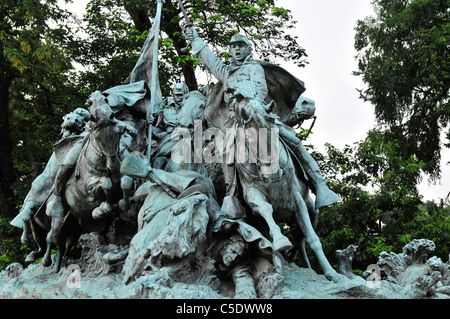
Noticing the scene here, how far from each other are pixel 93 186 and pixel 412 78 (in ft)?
35.6

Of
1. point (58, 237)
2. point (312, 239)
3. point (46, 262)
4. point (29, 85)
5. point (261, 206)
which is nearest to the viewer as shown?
point (261, 206)

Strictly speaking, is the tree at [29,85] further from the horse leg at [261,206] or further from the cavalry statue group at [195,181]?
the horse leg at [261,206]

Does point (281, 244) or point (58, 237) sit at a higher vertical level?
point (58, 237)

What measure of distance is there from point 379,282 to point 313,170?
1573 millimetres

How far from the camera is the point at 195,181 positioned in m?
6.52

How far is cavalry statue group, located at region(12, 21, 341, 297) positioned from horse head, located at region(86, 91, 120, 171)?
0.01 metres

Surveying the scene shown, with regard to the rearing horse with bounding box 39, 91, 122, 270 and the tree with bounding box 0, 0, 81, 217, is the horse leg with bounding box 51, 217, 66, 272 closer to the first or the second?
the rearing horse with bounding box 39, 91, 122, 270

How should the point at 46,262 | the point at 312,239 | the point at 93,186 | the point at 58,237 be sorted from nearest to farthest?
the point at 312,239 < the point at 93,186 < the point at 58,237 < the point at 46,262

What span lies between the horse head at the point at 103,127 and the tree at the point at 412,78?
1002 cm

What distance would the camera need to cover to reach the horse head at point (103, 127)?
6.09 meters

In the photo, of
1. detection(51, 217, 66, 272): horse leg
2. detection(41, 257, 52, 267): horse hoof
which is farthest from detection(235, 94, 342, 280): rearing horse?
detection(41, 257, 52, 267): horse hoof

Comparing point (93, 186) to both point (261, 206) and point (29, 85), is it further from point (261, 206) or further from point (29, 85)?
point (29, 85)

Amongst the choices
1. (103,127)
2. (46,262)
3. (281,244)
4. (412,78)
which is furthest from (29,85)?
(281,244)
